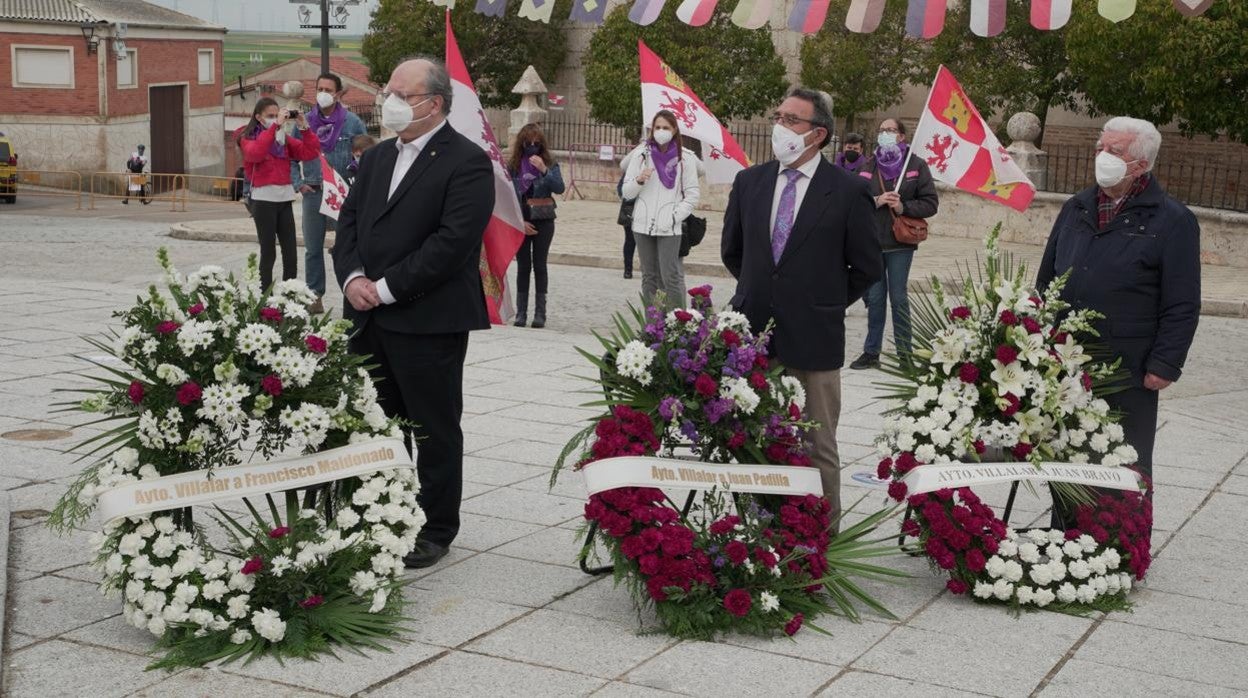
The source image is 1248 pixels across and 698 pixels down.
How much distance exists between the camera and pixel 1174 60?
2017cm

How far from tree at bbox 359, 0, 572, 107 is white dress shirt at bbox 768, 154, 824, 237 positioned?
2914cm

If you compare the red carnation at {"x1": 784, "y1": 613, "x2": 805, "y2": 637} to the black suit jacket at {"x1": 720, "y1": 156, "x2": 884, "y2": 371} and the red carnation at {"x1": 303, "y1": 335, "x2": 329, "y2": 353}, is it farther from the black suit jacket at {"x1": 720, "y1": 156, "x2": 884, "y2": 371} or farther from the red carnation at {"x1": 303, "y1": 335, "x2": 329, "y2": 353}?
the red carnation at {"x1": 303, "y1": 335, "x2": 329, "y2": 353}

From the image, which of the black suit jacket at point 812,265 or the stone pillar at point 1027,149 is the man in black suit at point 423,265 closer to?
the black suit jacket at point 812,265

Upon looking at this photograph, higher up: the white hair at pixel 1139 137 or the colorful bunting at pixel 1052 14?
the colorful bunting at pixel 1052 14

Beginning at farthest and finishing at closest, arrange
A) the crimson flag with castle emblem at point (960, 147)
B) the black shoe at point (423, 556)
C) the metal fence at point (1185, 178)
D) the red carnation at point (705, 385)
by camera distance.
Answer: the metal fence at point (1185, 178) → the crimson flag with castle emblem at point (960, 147) → the black shoe at point (423, 556) → the red carnation at point (705, 385)

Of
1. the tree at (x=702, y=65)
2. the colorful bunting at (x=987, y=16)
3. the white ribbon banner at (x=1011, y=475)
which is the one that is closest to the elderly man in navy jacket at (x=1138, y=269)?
the white ribbon banner at (x=1011, y=475)

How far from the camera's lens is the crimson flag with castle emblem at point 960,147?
10016 millimetres

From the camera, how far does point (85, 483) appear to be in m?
5.22

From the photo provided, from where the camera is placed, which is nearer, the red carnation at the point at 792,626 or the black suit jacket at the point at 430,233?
the red carnation at the point at 792,626

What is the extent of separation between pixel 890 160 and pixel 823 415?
5550 millimetres

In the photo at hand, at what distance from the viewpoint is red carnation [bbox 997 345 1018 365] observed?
5732 millimetres

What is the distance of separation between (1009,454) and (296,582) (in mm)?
2761

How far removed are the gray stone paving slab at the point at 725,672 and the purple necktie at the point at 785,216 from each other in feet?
5.50

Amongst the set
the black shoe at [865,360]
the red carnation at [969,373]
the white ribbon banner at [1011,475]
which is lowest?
the black shoe at [865,360]
